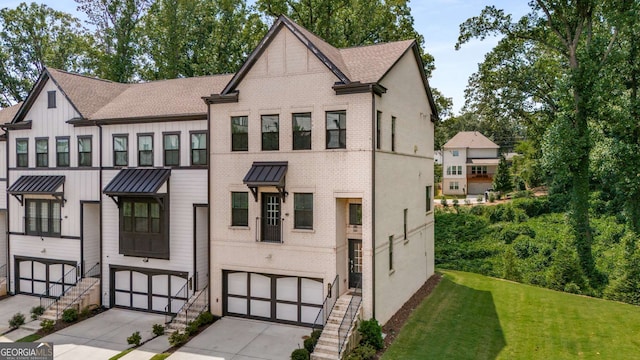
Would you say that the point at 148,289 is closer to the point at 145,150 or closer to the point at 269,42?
the point at 145,150

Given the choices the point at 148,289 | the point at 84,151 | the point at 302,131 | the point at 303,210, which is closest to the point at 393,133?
the point at 302,131

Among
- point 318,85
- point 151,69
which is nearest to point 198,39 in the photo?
point 151,69

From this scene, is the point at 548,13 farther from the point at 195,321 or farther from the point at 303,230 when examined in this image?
the point at 195,321

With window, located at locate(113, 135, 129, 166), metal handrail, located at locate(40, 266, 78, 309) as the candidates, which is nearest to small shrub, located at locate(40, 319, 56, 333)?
metal handrail, located at locate(40, 266, 78, 309)

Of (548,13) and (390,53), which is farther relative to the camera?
(548,13)

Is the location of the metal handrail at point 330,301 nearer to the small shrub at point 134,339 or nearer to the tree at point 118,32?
the small shrub at point 134,339

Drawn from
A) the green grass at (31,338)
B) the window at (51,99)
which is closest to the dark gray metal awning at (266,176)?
the green grass at (31,338)
